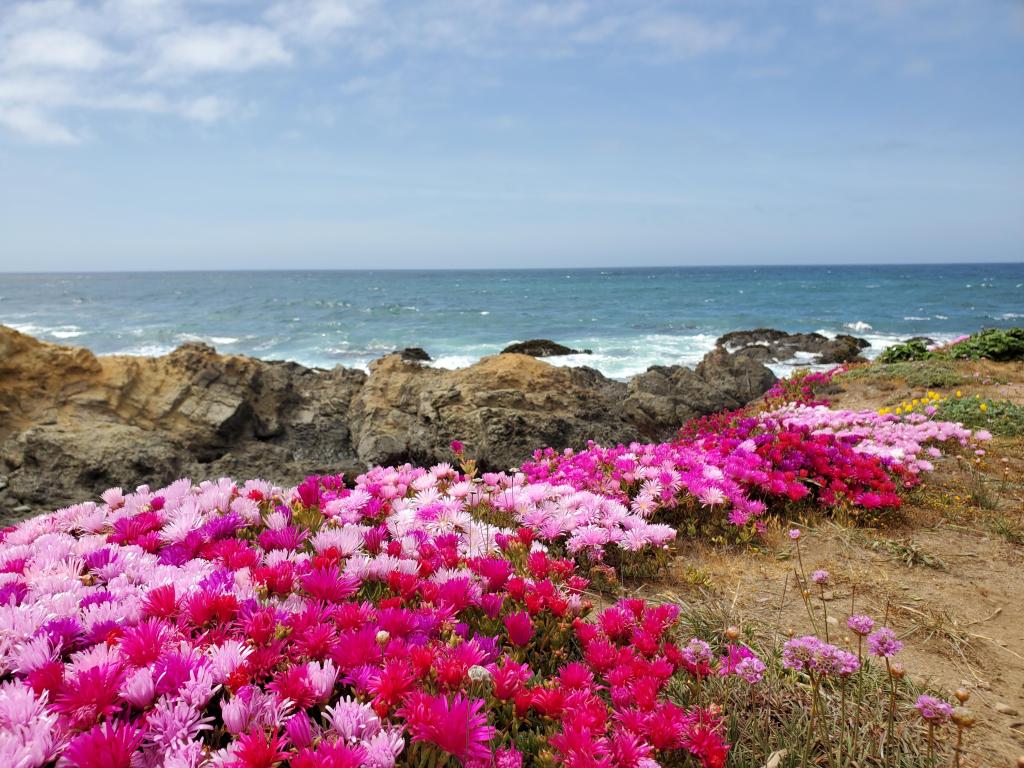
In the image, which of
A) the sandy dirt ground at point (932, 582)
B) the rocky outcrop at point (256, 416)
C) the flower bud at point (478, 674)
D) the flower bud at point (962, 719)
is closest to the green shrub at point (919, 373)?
the rocky outcrop at point (256, 416)

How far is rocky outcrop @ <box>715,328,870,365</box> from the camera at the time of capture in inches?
992

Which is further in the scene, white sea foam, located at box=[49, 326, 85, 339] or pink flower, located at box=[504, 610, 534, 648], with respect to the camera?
white sea foam, located at box=[49, 326, 85, 339]

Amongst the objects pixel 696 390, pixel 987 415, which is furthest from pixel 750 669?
pixel 696 390

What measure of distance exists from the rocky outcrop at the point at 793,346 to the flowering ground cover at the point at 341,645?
21.8 meters

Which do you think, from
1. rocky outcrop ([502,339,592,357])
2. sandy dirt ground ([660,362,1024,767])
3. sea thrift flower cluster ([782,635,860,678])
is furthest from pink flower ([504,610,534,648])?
rocky outcrop ([502,339,592,357])

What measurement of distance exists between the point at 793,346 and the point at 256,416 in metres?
25.4

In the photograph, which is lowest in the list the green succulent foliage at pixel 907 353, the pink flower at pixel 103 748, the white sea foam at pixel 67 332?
the white sea foam at pixel 67 332

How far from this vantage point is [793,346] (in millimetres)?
28422

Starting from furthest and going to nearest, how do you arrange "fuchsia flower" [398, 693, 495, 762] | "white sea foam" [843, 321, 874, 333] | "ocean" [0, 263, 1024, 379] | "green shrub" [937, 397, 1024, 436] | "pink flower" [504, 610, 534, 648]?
"white sea foam" [843, 321, 874, 333] → "ocean" [0, 263, 1024, 379] → "green shrub" [937, 397, 1024, 436] → "pink flower" [504, 610, 534, 648] → "fuchsia flower" [398, 693, 495, 762]

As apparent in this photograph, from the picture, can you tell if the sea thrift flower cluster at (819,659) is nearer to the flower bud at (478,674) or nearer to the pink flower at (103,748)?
the flower bud at (478,674)

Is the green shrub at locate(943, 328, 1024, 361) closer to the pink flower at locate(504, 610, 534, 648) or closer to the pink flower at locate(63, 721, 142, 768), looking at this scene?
the pink flower at locate(504, 610, 534, 648)

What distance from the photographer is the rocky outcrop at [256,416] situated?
788 centimetres

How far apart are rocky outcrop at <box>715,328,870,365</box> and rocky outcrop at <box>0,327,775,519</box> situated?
42.9 ft

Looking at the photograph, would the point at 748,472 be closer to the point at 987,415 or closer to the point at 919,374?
the point at 987,415
